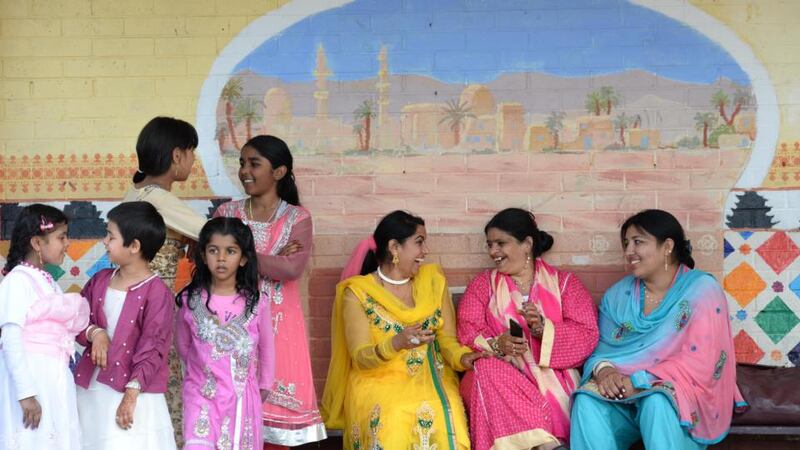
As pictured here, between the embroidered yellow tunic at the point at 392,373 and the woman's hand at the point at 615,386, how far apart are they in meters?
0.67

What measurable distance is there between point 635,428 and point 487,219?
1.41 meters

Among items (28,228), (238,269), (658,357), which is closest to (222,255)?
(238,269)

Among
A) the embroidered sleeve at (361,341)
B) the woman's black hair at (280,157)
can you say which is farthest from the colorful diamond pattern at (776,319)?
the woman's black hair at (280,157)

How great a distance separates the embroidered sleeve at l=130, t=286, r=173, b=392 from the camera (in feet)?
16.1

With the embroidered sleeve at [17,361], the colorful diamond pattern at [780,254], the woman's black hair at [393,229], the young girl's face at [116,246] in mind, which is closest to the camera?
the embroidered sleeve at [17,361]

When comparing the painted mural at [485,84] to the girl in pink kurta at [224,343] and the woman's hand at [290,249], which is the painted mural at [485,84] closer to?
the woman's hand at [290,249]

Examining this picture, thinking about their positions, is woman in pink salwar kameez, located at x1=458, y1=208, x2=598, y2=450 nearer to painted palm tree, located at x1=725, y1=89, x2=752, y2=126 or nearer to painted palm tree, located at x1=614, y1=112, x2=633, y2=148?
painted palm tree, located at x1=614, y1=112, x2=633, y2=148

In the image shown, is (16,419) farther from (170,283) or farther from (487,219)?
(487,219)

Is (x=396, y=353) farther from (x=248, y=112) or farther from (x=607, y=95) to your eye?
(x=607, y=95)

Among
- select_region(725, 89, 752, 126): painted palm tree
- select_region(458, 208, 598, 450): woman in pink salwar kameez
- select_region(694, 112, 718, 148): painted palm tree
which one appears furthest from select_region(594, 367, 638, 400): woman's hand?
select_region(725, 89, 752, 126): painted palm tree

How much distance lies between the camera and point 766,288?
21.3 feet

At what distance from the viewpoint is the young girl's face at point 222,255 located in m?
5.20

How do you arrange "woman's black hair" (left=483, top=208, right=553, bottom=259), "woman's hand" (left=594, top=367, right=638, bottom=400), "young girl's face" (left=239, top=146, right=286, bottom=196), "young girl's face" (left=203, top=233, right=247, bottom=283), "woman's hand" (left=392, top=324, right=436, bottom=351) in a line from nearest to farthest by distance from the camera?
1. "young girl's face" (left=203, top=233, right=247, bottom=283)
2. "woman's hand" (left=392, top=324, right=436, bottom=351)
3. "woman's hand" (left=594, top=367, right=638, bottom=400)
4. "young girl's face" (left=239, top=146, right=286, bottom=196)
5. "woman's black hair" (left=483, top=208, right=553, bottom=259)

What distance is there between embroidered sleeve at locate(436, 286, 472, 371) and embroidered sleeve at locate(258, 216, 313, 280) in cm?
77
